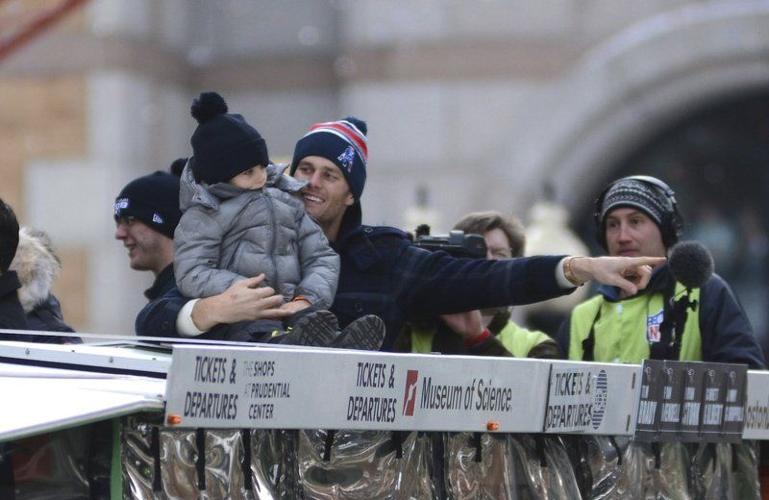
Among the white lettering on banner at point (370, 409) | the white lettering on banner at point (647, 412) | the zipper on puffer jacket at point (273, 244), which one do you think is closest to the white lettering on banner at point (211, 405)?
the white lettering on banner at point (370, 409)

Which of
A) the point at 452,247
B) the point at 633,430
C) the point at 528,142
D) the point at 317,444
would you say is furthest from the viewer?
the point at 528,142

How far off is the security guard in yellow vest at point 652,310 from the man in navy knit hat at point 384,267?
2.80 ft

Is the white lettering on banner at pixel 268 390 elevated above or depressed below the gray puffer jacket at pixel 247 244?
below

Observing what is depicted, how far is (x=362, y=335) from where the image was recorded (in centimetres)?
524

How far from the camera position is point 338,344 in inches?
205

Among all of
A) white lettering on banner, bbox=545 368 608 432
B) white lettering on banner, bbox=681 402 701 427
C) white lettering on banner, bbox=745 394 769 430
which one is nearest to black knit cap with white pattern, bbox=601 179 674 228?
white lettering on banner, bbox=745 394 769 430

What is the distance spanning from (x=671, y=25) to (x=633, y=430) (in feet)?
35.9

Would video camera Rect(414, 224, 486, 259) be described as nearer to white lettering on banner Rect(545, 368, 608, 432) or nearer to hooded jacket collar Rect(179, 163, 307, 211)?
hooded jacket collar Rect(179, 163, 307, 211)

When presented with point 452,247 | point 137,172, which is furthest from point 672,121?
point 452,247

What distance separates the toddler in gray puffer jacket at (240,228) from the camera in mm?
5613

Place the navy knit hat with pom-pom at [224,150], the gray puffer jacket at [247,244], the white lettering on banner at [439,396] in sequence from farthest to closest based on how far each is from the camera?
1. the navy knit hat with pom-pom at [224,150]
2. the gray puffer jacket at [247,244]
3. the white lettering on banner at [439,396]

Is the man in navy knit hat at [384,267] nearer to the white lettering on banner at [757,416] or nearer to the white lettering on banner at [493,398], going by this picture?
the white lettering on banner at [493,398]

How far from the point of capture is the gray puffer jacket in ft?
18.4

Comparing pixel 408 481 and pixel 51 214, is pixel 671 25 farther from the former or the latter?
pixel 408 481
